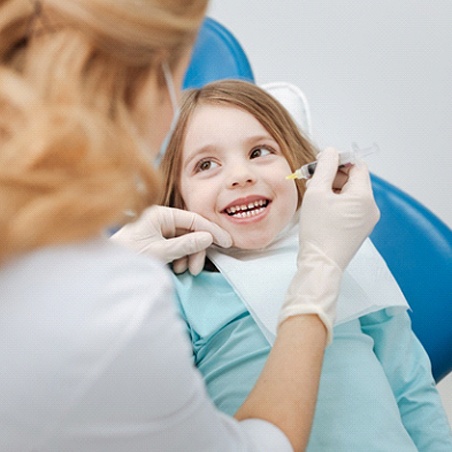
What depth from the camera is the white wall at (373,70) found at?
90.7 inches

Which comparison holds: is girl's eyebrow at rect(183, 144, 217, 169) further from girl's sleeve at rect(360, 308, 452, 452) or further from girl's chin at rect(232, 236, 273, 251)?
girl's sleeve at rect(360, 308, 452, 452)

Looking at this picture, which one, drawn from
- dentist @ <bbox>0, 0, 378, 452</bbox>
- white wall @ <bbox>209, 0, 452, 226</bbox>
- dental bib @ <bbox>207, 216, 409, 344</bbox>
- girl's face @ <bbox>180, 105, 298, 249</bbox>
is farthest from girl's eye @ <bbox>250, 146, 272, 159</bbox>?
white wall @ <bbox>209, 0, 452, 226</bbox>

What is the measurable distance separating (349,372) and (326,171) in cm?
34

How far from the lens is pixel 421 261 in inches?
58.6

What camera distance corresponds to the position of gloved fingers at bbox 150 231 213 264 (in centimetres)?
128

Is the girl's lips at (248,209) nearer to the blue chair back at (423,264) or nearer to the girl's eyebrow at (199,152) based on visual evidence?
the girl's eyebrow at (199,152)

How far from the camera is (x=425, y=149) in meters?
2.33

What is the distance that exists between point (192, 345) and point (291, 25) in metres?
1.54

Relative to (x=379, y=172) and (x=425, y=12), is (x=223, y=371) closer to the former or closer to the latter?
(x=379, y=172)

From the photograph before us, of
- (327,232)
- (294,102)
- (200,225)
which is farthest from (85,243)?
(294,102)

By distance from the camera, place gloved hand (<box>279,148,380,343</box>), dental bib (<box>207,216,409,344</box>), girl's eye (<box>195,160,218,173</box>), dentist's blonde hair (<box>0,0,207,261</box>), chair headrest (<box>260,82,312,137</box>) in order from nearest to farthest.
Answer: dentist's blonde hair (<box>0,0,207,261</box>), gloved hand (<box>279,148,380,343</box>), dental bib (<box>207,216,409,344</box>), girl's eye (<box>195,160,218,173</box>), chair headrest (<box>260,82,312,137</box>)

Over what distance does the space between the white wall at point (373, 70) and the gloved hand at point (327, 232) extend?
1.22 meters

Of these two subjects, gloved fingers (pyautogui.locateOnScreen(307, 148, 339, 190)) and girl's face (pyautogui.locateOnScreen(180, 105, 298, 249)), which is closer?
gloved fingers (pyautogui.locateOnScreen(307, 148, 339, 190))

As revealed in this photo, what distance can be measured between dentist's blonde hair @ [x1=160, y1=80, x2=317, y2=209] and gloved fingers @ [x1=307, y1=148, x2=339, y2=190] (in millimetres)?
219
